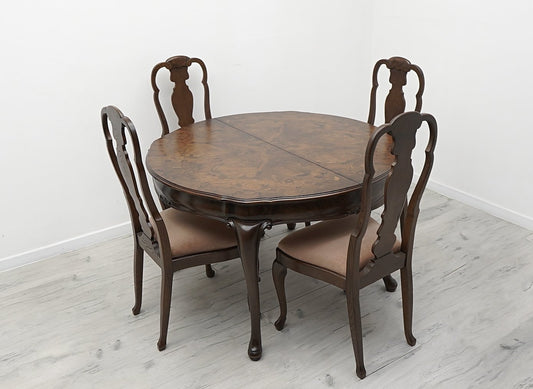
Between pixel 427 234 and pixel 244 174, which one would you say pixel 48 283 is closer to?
pixel 244 174

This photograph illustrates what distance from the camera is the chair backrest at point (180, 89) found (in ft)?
9.68

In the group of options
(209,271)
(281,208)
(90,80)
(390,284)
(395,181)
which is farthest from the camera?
(90,80)

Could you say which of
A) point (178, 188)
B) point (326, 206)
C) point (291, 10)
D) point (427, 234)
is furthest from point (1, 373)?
point (291, 10)

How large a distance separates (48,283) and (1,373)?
0.67 m

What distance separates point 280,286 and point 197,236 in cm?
41

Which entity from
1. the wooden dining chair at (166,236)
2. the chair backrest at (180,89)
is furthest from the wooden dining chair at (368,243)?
the chair backrest at (180,89)

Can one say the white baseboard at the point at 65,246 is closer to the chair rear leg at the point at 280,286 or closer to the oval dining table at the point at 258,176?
the oval dining table at the point at 258,176

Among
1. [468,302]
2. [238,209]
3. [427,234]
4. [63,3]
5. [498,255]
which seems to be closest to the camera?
[238,209]

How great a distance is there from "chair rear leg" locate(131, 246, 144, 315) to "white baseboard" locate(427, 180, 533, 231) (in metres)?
2.17

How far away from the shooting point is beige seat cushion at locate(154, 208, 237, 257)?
2.21 metres

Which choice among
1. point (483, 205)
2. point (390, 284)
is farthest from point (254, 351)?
point (483, 205)

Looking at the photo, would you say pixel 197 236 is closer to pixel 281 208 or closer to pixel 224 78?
pixel 281 208

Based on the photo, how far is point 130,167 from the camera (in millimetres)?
2010

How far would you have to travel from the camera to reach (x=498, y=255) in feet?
9.53
